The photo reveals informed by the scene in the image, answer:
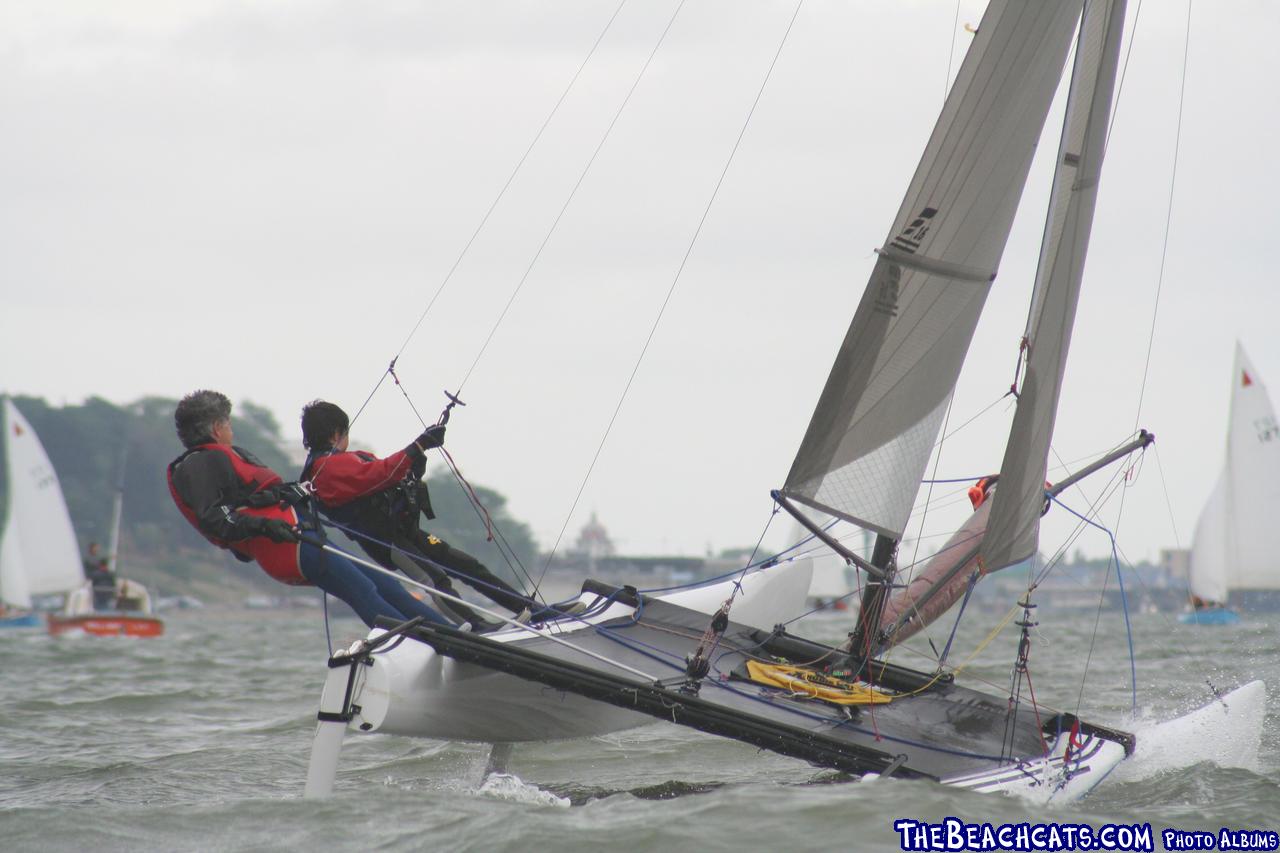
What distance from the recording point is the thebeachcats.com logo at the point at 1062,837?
144 inches

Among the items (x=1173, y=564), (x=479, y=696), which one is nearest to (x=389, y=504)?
(x=479, y=696)

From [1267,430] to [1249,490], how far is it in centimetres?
108

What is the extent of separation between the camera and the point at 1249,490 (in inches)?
892

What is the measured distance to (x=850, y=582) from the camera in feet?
124

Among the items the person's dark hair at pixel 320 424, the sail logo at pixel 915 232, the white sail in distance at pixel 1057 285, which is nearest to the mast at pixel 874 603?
the white sail in distance at pixel 1057 285

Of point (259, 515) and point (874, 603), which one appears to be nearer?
point (259, 515)

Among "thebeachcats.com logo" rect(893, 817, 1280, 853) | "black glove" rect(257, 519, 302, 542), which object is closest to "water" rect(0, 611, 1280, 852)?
"thebeachcats.com logo" rect(893, 817, 1280, 853)

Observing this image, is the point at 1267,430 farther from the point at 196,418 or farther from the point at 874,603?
the point at 196,418

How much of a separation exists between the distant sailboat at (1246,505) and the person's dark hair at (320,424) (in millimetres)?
18672

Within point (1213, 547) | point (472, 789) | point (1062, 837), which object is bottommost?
point (472, 789)

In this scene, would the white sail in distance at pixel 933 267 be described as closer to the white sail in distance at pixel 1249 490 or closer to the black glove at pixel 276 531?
the black glove at pixel 276 531

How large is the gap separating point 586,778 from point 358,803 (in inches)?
44.8

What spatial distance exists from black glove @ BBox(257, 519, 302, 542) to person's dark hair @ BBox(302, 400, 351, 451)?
455mm

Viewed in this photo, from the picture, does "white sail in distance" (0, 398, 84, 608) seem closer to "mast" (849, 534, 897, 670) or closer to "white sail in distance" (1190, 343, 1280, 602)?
"white sail in distance" (1190, 343, 1280, 602)
